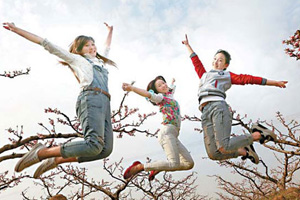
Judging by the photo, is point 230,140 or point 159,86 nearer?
point 230,140

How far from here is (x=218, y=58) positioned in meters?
3.12

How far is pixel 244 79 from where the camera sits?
9.21 ft

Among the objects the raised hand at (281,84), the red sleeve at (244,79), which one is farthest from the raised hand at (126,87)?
the raised hand at (281,84)

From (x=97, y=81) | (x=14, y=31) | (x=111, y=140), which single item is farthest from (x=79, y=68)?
(x=111, y=140)

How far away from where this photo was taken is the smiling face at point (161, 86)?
3.41m

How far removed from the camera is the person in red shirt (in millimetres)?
2619

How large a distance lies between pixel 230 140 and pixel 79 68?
6.44 feet

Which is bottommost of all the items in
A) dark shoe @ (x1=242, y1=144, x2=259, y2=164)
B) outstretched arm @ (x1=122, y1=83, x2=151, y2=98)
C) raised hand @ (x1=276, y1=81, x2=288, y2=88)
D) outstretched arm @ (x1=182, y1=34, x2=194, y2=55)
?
dark shoe @ (x1=242, y1=144, x2=259, y2=164)

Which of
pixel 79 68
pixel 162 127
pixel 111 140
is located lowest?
pixel 111 140

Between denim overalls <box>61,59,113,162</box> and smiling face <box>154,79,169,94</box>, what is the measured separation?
42.0 inches

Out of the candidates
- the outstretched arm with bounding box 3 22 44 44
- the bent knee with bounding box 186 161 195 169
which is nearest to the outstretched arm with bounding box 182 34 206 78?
the bent knee with bounding box 186 161 195 169

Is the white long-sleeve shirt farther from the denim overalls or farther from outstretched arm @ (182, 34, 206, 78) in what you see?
outstretched arm @ (182, 34, 206, 78)

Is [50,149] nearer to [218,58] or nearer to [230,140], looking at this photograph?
[230,140]

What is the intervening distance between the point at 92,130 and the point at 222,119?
1.54 meters
